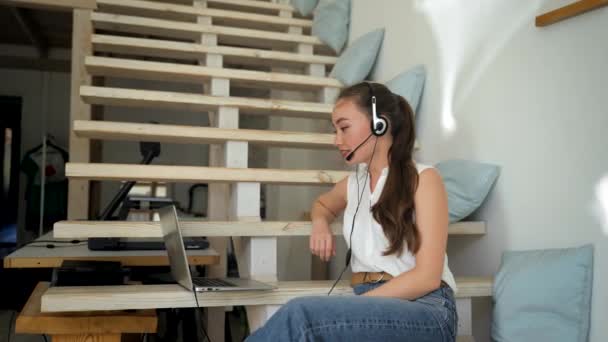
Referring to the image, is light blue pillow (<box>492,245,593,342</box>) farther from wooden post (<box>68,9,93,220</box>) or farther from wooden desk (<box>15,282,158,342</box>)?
wooden post (<box>68,9,93,220</box>)

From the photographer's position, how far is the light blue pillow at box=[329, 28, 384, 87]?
2758 millimetres

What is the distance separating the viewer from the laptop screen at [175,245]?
141 centimetres

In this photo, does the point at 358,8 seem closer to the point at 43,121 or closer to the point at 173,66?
the point at 173,66

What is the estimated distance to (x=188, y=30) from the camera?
10.1 feet

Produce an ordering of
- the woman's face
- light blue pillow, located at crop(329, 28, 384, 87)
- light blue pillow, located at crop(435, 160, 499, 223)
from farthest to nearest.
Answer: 1. light blue pillow, located at crop(329, 28, 384, 87)
2. light blue pillow, located at crop(435, 160, 499, 223)
3. the woman's face

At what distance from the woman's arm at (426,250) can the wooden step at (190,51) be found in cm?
182

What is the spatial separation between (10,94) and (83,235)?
599 centimetres

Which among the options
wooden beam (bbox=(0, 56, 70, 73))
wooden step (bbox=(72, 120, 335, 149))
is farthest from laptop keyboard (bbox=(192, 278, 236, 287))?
wooden beam (bbox=(0, 56, 70, 73))

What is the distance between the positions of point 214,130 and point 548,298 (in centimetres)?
134

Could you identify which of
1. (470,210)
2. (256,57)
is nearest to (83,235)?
(470,210)

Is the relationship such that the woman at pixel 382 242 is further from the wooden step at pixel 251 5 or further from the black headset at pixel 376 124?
the wooden step at pixel 251 5

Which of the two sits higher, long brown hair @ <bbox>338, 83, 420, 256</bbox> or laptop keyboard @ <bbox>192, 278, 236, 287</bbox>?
long brown hair @ <bbox>338, 83, 420, 256</bbox>

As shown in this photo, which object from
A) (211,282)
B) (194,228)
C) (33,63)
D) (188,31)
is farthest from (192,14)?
(33,63)

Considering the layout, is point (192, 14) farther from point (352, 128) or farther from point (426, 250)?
point (426, 250)
